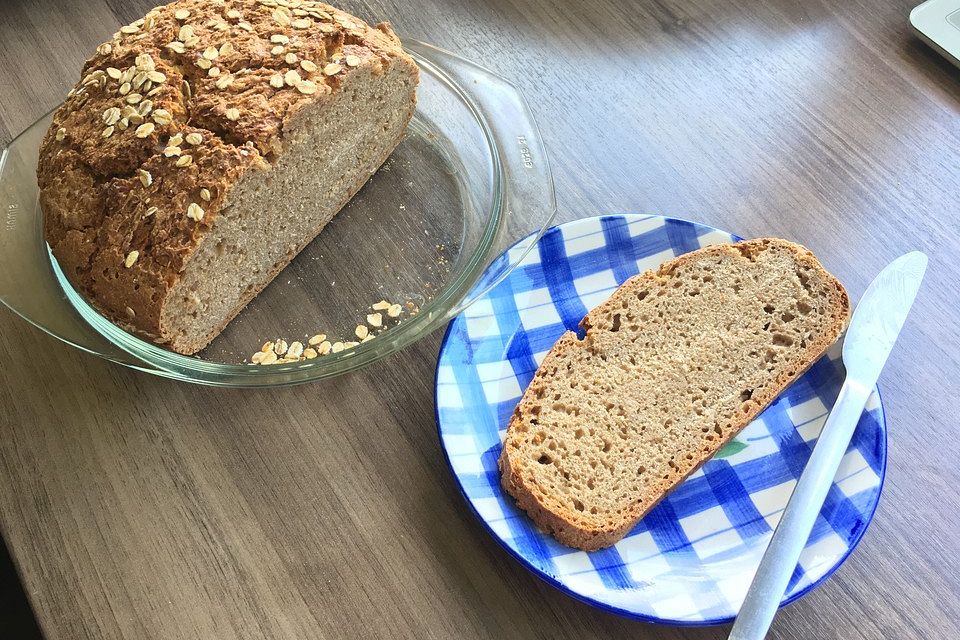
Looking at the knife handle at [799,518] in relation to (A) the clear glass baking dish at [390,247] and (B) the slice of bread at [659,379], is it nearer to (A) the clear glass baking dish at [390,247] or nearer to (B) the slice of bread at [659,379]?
(B) the slice of bread at [659,379]

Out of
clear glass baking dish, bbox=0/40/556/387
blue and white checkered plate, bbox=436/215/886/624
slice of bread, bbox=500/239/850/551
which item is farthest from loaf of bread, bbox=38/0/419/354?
slice of bread, bbox=500/239/850/551

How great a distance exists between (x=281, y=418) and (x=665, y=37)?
1.33m

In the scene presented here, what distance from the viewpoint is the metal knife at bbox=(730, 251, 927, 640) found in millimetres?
1218

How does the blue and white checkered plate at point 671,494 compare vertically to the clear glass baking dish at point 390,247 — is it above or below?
below

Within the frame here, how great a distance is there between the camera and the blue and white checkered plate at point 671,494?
1292mm

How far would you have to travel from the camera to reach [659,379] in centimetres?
146

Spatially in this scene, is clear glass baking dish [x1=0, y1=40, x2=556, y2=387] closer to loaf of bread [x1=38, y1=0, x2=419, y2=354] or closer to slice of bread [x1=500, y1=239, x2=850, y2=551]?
loaf of bread [x1=38, y1=0, x2=419, y2=354]

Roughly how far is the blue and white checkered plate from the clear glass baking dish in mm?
101

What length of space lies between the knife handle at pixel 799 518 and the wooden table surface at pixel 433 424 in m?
0.16

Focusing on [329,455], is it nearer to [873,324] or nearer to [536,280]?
[536,280]

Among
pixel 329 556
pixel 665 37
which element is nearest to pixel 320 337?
pixel 329 556

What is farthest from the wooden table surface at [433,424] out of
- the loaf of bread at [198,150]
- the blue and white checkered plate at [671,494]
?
the loaf of bread at [198,150]

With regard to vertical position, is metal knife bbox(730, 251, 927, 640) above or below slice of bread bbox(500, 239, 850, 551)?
below

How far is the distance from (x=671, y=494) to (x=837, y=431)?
0.29m
